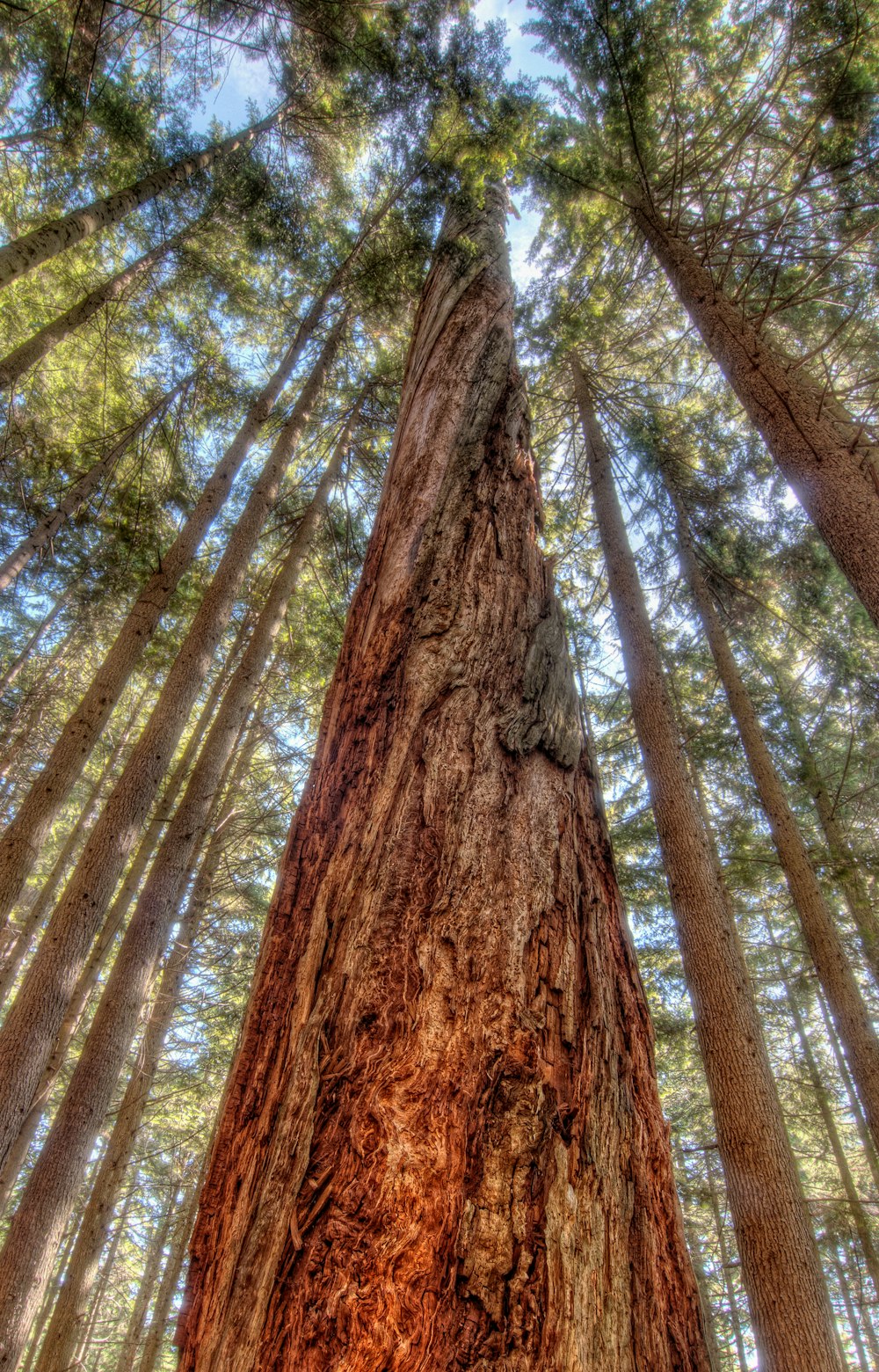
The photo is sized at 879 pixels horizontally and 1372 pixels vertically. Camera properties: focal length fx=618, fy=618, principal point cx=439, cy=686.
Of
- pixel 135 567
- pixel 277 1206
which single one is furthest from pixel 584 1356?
pixel 135 567

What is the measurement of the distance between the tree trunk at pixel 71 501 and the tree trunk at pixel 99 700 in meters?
1.32

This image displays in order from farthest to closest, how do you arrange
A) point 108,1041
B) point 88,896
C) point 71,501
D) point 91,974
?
1. point 91,974
2. point 71,501
3. point 88,896
4. point 108,1041

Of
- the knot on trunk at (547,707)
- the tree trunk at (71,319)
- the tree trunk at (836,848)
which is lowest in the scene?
the knot on trunk at (547,707)

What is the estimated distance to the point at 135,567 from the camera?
8.29 m

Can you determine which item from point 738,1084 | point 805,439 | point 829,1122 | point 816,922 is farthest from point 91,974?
point 829,1122

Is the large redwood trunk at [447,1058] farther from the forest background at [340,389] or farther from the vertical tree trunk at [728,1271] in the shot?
the vertical tree trunk at [728,1271]

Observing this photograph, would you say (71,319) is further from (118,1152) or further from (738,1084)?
(738,1084)

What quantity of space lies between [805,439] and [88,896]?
673 cm

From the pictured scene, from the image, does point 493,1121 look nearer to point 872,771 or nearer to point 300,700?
point 300,700

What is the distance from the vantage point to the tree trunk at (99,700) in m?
6.02

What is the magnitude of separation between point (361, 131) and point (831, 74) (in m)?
6.35

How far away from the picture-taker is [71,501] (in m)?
7.45

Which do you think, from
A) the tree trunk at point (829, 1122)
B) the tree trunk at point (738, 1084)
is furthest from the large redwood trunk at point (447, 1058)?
the tree trunk at point (829, 1122)

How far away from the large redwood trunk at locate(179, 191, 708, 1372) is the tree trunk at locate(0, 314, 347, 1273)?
4897mm
